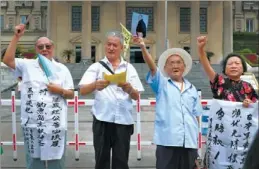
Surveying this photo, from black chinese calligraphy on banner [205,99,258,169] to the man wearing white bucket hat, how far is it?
0.21 meters

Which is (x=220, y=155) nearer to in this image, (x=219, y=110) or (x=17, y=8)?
(x=219, y=110)

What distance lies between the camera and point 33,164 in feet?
16.4

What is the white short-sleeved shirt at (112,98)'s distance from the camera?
15.7ft

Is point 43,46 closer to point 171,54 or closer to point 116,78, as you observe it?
point 116,78

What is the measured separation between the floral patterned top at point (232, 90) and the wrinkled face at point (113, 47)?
41.1 inches

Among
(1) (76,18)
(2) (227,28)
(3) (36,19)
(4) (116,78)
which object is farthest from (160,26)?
(4) (116,78)

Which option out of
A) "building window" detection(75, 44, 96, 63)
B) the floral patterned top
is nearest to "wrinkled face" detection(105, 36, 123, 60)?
the floral patterned top

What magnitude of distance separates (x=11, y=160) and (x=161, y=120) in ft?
12.3

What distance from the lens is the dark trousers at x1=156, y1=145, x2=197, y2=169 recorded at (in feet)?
15.0

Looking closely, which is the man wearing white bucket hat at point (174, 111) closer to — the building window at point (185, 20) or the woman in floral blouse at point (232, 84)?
the woman in floral blouse at point (232, 84)

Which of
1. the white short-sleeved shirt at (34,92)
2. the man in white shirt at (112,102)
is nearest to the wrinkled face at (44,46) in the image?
the white short-sleeved shirt at (34,92)

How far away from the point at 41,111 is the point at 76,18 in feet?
159

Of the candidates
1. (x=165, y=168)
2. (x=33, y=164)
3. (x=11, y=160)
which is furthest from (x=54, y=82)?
(x=11, y=160)

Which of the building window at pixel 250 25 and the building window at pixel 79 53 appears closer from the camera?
the building window at pixel 79 53
